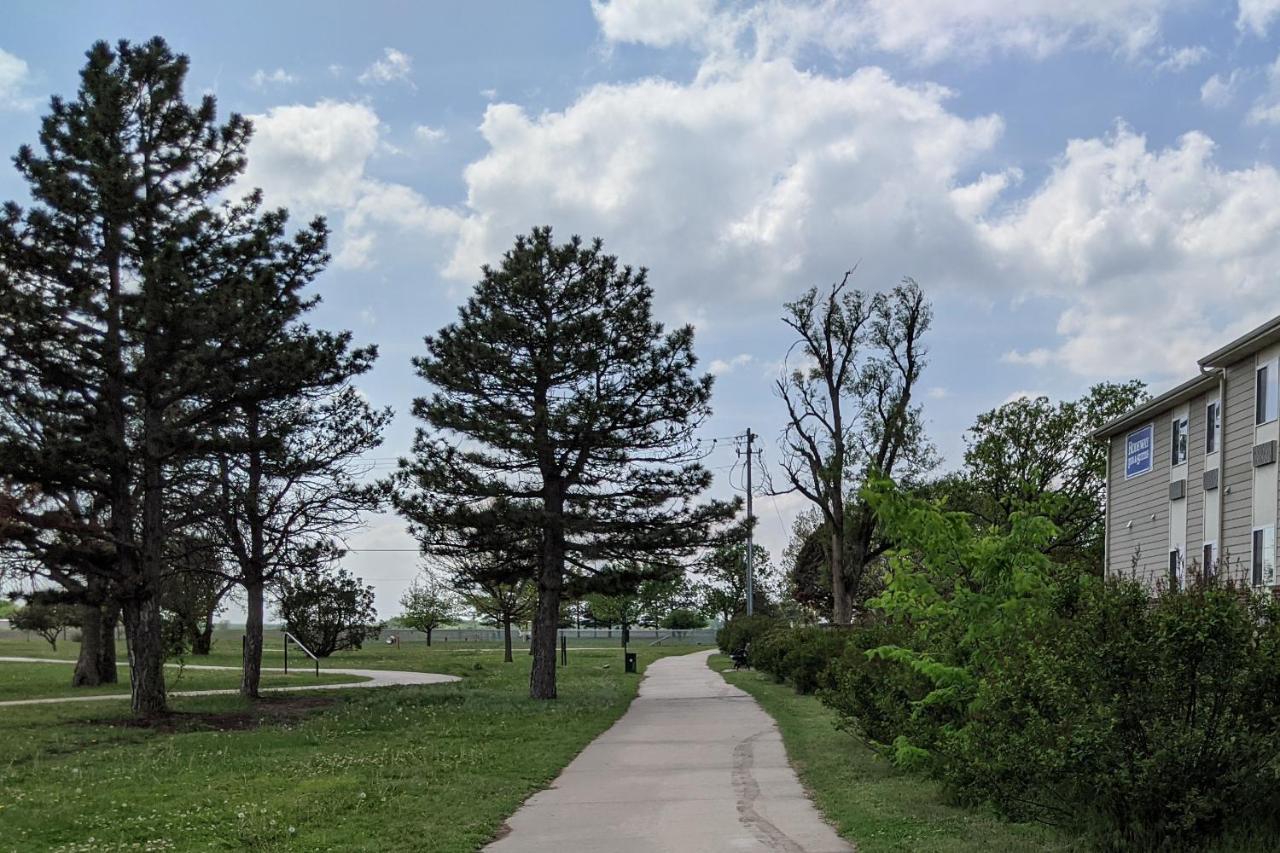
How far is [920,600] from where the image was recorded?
402 inches

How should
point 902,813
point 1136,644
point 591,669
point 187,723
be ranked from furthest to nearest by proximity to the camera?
1. point 591,669
2. point 187,723
3. point 902,813
4. point 1136,644

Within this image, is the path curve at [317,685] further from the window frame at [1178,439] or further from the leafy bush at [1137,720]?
the leafy bush at [1137,720]

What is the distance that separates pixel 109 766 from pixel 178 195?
1128 centimetres

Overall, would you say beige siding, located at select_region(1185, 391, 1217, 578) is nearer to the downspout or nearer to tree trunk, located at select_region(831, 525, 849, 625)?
the downspout

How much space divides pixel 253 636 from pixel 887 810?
61.0ft

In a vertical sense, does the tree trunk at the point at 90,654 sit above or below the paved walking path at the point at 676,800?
below

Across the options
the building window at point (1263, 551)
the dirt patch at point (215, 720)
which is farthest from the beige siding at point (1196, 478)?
the dirt patch at point (215, 720)

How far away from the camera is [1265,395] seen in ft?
66.0

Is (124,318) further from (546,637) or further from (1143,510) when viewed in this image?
(1143,510)

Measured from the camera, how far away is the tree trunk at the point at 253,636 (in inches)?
961

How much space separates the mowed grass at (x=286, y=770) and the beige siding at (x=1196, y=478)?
12185 millimetres

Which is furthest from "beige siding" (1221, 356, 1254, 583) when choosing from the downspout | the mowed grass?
the mowed grass

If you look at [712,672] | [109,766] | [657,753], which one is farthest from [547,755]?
[712,672]

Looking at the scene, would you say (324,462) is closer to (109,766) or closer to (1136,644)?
(109,766)
